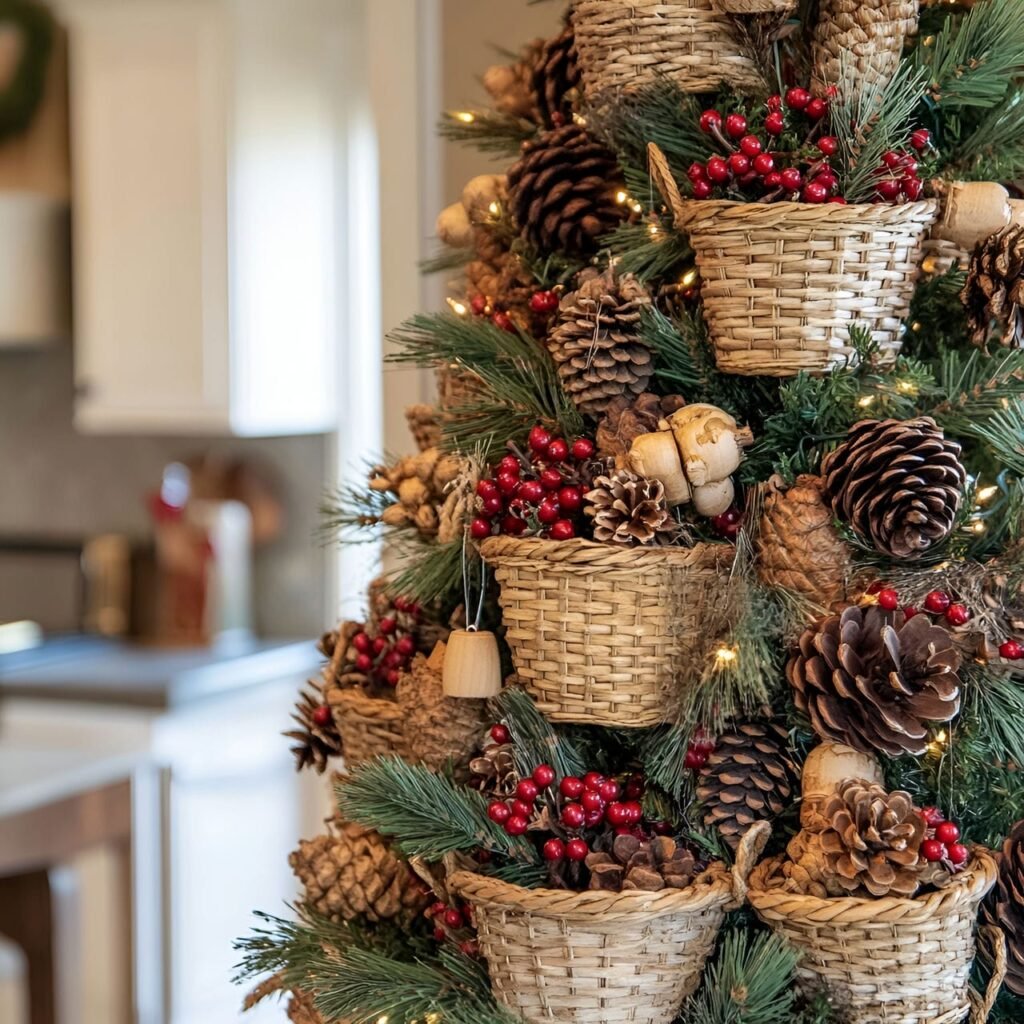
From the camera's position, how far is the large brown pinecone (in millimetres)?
788

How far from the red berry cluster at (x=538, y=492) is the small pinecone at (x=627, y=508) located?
0.02 meters

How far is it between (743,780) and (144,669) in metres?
1.71

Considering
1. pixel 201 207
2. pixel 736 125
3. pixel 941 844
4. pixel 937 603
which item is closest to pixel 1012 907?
pixel 941 844

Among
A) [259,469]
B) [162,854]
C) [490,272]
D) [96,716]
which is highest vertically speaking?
[490,272]

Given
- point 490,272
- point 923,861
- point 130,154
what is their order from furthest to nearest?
1. point 130,154
2. point 490,272
3. point 923,861

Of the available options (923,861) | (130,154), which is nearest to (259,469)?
(130,154)

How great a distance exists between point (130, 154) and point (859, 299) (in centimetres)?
188

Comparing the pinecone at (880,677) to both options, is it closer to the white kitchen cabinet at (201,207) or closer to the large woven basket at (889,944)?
the large woven basket at (889,944)

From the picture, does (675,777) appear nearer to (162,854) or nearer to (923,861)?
(923,861)

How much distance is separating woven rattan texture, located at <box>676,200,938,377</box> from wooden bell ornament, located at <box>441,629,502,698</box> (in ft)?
0.84

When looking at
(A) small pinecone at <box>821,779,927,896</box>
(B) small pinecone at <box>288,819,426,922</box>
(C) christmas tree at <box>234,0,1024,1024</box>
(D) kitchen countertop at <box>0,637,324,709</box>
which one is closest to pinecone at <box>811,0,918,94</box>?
(C) christmas tree at <box>234,0,1024,1024</box>

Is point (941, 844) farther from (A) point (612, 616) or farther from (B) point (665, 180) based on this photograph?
(B) point (665, 180)

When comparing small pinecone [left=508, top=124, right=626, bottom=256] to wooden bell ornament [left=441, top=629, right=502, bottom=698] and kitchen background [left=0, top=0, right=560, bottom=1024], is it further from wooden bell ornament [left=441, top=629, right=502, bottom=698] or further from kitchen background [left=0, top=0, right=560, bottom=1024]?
kitchen background [left=0, top=0, right=560, bottom=1024]

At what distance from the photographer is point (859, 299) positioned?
84cm
